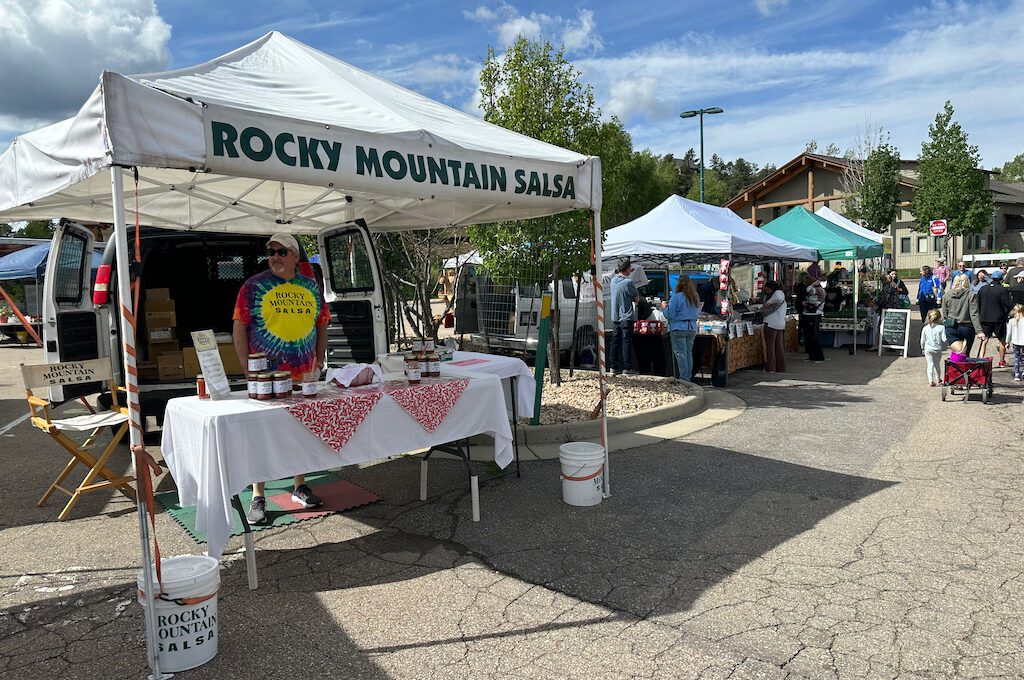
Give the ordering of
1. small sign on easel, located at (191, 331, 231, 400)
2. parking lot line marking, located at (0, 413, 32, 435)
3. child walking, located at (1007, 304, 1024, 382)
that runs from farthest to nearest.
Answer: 1. child walking, located at (1007, 304, 1024, 382)
2. parking lot line marking, located at (0, 413, 32, 435)
3. small sign on easel, located at (191, 331, 231, 400)

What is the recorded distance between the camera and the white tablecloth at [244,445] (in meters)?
3.65

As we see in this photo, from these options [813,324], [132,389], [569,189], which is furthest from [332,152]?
[813,324]

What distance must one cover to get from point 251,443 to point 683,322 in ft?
24.7

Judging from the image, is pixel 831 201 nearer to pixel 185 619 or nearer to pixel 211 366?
pixel 211 366

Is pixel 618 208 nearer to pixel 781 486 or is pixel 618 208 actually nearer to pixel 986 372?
pixel 986 372

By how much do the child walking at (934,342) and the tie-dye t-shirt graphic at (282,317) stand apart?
9.12m

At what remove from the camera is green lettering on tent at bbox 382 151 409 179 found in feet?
14.4

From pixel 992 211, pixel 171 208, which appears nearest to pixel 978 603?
pixel 171 208

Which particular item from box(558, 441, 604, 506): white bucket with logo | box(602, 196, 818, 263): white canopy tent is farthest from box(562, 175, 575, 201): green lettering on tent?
box(602, 196, 818, 263): white canopy tent

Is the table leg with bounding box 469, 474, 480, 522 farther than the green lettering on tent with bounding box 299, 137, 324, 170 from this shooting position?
Yes

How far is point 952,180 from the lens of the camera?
3014 centimetres

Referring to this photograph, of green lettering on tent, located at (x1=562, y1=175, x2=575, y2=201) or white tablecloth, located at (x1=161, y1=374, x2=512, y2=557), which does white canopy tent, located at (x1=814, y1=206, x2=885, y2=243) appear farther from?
white tablecloth, located at (x1=161, y1=374, x2=512, y2=557)

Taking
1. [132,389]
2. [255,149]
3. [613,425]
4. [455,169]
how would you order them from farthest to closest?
[613,425] → [455,169] → [255,149] → [132,389]

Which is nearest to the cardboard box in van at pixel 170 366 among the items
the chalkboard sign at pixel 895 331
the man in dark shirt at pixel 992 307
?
the man in dark shirt at pixel 992 307
